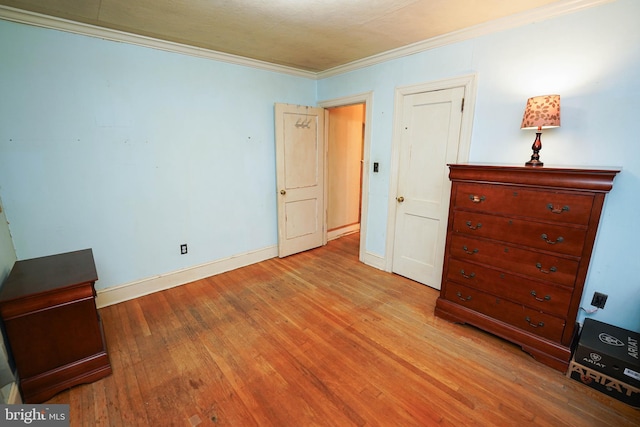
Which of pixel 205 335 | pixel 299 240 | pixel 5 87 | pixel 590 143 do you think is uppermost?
pixel 5 87

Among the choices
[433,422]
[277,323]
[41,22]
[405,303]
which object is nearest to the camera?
[433,422]

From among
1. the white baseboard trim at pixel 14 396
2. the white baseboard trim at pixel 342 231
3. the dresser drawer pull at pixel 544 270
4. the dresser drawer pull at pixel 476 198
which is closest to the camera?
the white baseboard trim at pixel 14 396

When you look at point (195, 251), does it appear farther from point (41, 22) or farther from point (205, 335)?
point (41, 22)

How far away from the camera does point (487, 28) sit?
222 centimetres

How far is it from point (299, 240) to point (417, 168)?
6.21 feet

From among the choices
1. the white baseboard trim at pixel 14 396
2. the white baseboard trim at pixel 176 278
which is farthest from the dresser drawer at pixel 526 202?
the white baseboard trim at pixel 14 396

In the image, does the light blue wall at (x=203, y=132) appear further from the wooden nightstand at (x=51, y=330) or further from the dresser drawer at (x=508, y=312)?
the wooden nightstand at (x=51, y=330)

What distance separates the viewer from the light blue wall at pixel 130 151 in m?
2.12

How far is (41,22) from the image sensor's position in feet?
6.75

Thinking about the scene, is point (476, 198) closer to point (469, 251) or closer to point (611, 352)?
point (469, 251)

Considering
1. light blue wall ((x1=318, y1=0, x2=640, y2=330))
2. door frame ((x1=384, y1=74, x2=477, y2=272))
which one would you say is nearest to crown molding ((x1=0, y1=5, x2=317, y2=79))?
door frame ((x1=384, y1=74, x2=477, y2=272))

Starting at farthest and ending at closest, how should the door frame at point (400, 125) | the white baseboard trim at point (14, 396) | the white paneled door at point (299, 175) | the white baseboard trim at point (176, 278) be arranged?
the white paneled door at point (299, 175), the white baseboard trim at point (176, 278), the door frame at point (400, 125), the white baseboard trim at point (14, 396)

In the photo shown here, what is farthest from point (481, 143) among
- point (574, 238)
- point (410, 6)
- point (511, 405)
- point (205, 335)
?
point (205, 335)

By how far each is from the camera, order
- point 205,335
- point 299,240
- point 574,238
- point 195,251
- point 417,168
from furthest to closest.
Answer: point 299,240
point 195,251
point 417,168
point 205,335
point 574,238
